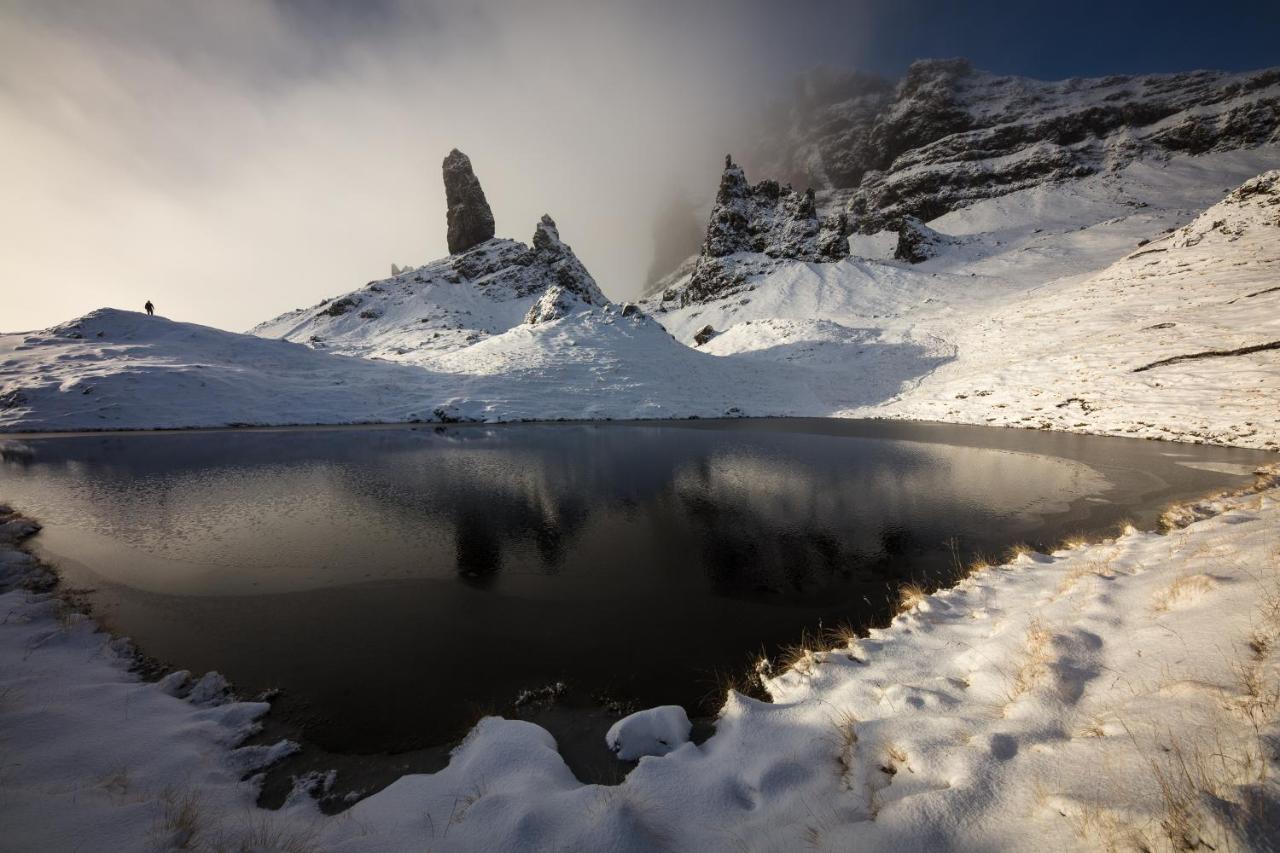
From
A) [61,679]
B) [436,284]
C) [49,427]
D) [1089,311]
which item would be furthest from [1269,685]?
[436,284]

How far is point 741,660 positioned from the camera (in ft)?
21.0

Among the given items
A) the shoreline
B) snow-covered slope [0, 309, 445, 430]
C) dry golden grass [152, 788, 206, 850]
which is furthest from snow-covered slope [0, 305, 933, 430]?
dry golden grass [152, 788, 206, 850]

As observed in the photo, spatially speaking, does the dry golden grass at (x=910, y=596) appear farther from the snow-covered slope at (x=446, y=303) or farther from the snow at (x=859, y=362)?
the snow-covered slope at (x=446, y=303)

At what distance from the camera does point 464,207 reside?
107m

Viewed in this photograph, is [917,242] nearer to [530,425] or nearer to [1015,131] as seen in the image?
[1015,131]

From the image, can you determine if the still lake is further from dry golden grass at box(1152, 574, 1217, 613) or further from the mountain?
the mountain

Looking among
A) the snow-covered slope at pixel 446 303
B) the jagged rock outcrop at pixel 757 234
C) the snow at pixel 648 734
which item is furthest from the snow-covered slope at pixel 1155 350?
the snow-covered slope at pixel 446 303

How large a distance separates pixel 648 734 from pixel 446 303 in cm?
9071

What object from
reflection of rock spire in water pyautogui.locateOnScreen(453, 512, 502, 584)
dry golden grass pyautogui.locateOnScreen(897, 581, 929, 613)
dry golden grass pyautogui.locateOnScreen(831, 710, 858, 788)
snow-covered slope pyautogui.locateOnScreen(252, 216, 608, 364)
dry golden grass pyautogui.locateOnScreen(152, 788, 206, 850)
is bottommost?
dry golden grass pyautogui.locateOnScreen(897, 581, 929, 613)

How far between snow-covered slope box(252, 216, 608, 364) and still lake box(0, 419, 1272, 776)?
46627 mm

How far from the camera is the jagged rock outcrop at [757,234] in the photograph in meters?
77.1

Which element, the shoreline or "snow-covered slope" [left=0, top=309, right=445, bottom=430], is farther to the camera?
"snow-covered slope" [left=0, top=309, right=445, bottom=430]

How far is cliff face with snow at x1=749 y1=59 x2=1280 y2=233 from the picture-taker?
78062 mm

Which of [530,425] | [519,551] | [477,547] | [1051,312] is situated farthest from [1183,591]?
[1051,312]
